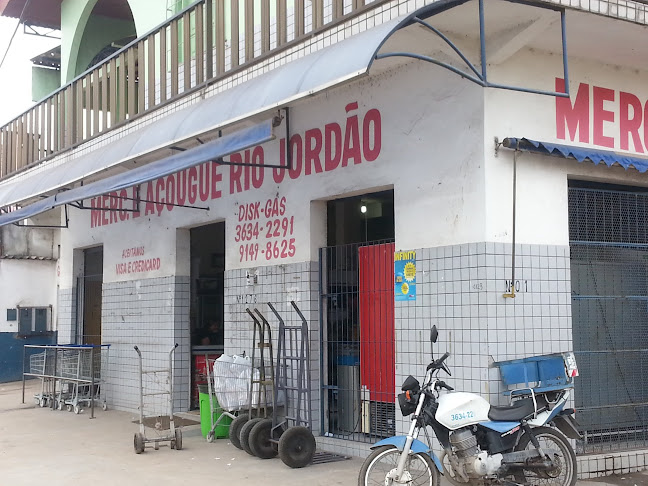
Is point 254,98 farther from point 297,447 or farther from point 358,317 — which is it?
point 297,447

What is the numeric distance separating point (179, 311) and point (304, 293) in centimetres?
351

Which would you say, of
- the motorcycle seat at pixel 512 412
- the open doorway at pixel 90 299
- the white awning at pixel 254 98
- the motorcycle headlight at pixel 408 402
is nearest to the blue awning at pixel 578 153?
the white awning at pixel 254 98

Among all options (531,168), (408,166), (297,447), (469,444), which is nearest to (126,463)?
(297,447)

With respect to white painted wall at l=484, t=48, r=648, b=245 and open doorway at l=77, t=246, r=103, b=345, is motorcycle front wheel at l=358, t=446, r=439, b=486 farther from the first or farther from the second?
open doorway at l=77, t=246, r=103, b=345

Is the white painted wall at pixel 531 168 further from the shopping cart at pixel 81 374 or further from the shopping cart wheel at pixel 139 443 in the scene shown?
the shopping cart at pixel 81 374

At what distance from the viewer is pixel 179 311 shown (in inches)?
479

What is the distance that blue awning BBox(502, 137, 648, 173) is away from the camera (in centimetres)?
721

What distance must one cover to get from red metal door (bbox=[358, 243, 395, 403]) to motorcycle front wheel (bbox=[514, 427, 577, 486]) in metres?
2.15

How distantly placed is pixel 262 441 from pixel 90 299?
820cm

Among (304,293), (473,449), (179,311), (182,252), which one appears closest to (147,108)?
(182,252)

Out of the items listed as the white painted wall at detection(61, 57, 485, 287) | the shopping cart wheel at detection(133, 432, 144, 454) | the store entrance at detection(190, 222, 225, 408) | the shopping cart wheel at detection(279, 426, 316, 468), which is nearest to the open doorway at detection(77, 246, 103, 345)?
the store entrance at detection(190, 222, 225, 408)

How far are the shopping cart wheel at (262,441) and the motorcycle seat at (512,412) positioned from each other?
Result: 3.10 meters

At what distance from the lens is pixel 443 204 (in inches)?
299

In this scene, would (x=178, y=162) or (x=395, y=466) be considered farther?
(x=178, y=162)
